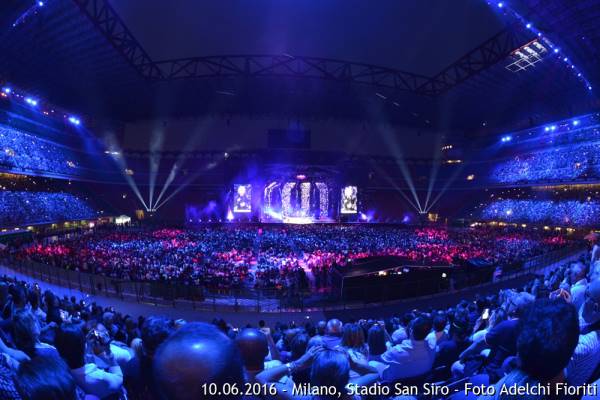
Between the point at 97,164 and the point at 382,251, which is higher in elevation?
the point at 97,164

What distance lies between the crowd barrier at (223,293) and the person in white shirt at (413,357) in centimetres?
885

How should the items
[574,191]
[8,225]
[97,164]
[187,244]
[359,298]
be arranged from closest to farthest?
[359,298], [187,244], [8,225], [574,191], [97,164]

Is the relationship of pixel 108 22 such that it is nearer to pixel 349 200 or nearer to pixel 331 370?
pixel 331 370

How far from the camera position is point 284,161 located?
4509 centimetres

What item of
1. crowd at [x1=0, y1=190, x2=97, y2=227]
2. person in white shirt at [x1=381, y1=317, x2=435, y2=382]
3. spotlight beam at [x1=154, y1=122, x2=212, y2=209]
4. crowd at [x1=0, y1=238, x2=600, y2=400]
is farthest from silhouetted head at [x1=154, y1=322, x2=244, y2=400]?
spotlight beam at [x1=154, y1=122, x2=212, y2=209]

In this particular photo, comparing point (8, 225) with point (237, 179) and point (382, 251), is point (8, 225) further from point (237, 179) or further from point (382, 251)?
point (382, 251)

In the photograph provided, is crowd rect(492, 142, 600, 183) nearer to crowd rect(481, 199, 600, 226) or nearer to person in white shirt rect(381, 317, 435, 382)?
crowd rect(481, 199, 600, 226)

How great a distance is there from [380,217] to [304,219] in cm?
1186

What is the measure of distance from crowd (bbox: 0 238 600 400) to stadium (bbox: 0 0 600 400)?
1 centimetres

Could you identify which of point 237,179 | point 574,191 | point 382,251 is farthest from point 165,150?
point 574,191

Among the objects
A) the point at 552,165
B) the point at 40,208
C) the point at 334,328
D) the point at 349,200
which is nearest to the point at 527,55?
the point at 552,165

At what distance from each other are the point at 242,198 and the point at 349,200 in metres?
14.2

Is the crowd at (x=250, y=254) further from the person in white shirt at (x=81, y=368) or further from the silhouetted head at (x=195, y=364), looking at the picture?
the silhouetted head at (x=195, y=364)

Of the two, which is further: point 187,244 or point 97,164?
point 97,164
